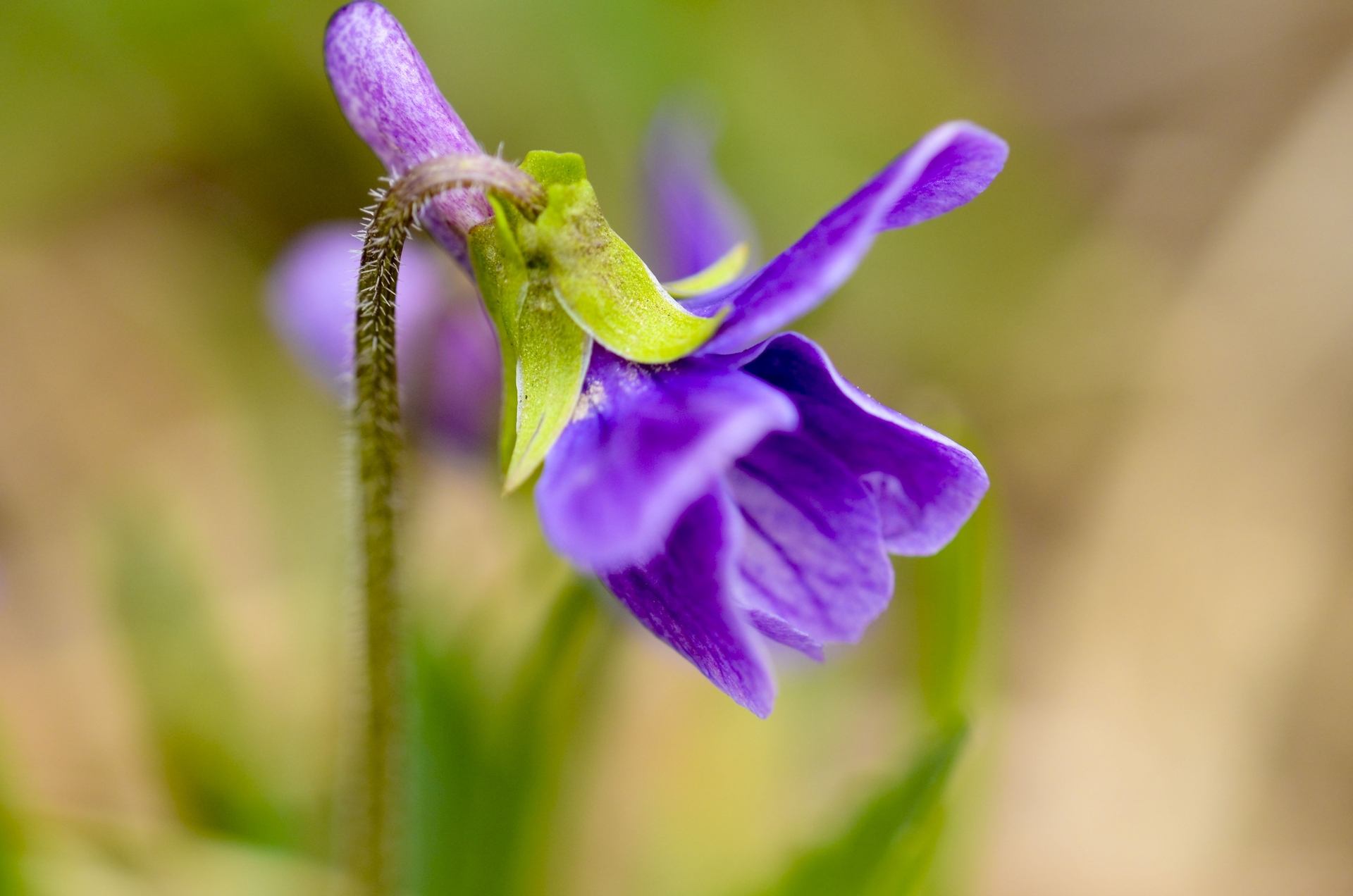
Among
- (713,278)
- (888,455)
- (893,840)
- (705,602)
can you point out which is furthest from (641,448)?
(893,840)

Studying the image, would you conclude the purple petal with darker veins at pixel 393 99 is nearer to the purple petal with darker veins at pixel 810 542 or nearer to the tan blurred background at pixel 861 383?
the purple petal with darker veins at pixel 810 542

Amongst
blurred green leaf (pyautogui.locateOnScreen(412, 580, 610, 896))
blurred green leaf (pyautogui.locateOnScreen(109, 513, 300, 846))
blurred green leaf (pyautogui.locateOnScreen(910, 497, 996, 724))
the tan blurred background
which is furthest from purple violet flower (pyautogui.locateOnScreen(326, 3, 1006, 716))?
the tan blurred background

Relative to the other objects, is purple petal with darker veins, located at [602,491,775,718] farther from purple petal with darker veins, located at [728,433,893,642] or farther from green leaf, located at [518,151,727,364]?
green leaf, located at [518,151,727,364]

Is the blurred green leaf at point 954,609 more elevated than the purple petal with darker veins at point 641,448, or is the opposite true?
the purple petal with darker veins at point 641,448

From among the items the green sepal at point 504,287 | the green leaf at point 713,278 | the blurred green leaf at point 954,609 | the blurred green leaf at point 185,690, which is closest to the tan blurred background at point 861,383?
the blurred green leaf at point 185,690

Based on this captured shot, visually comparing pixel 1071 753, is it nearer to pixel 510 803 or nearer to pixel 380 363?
pixel 510 803

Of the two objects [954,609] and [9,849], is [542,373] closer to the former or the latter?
[954,609]

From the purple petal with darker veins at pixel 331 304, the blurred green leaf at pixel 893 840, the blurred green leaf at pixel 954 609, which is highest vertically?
the purple petal with darker veins at pixel 331 304

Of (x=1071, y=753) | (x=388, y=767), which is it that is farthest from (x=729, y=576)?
(x=1071, y=753)
